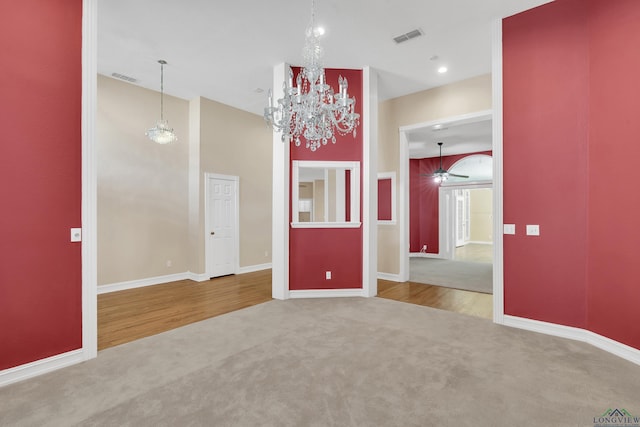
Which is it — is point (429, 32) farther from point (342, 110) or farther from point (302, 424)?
point (302, 424)

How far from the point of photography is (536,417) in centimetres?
192

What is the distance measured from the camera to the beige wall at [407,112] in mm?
5094

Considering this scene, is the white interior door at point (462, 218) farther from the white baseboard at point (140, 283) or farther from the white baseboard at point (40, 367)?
the white baseboard at point (40, 367)

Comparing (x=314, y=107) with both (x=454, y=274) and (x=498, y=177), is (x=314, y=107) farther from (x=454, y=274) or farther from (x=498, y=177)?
(x=454, y=274)

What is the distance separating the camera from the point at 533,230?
337cm

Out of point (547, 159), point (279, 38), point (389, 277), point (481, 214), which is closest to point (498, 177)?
point (547, 159)

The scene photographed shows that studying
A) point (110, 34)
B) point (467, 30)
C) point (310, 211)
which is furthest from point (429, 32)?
point (310, 211)

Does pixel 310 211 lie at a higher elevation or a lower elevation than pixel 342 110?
lower

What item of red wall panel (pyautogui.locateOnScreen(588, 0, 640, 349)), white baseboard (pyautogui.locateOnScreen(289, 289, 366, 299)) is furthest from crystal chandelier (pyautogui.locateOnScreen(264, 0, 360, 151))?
white baseboard (pyautogui.locateOnScreen(289, 289, 366, 299))

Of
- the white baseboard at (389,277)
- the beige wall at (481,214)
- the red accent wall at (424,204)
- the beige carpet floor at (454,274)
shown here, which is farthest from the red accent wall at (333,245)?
the beige wall at (481,214)

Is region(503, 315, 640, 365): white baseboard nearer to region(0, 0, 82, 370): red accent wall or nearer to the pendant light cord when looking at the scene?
region(0, 0, 82, 370): red accent wall

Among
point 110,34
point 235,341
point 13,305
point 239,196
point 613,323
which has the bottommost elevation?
point 235,341

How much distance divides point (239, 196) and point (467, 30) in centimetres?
503

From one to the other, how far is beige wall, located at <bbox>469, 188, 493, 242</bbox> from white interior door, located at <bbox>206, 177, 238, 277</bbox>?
37.5 ft
